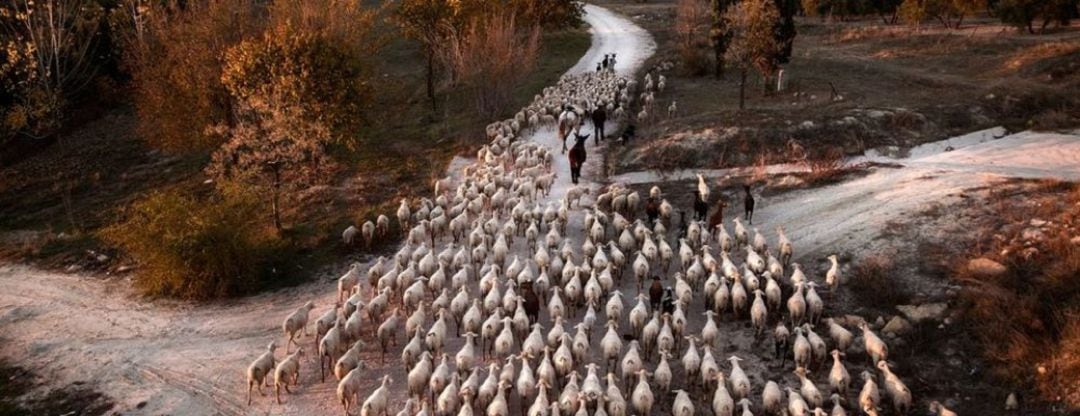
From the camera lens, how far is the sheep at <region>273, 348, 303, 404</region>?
45.6ft

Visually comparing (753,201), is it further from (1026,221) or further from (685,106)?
(685,106)

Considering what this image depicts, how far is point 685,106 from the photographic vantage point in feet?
110

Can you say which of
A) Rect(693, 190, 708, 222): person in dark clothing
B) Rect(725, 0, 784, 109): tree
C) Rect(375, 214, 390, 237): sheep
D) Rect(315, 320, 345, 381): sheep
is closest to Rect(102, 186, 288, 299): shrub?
Rect(375, 214, 390, 237): sheep

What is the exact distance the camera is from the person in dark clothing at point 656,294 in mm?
16016

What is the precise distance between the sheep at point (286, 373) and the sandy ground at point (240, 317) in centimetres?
22

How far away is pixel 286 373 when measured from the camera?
14.0 metres

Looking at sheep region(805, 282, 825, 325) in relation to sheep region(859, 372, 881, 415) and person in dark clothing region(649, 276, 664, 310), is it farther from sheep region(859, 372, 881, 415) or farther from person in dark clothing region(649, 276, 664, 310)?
person in dark clothing region(649, 276, 664, 310)

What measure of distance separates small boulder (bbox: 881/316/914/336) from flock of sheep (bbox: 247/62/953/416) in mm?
849

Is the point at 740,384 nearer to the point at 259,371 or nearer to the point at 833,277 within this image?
the point at 833,277

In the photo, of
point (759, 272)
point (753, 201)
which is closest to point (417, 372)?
point (759, 272)

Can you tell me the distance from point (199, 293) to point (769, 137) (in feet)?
62.2

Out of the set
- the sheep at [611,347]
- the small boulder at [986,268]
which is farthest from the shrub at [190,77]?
the small boulder at [986,268]

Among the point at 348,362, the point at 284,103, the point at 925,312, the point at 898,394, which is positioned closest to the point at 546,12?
the point at 284,103

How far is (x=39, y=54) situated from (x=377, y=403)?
2504 cm
